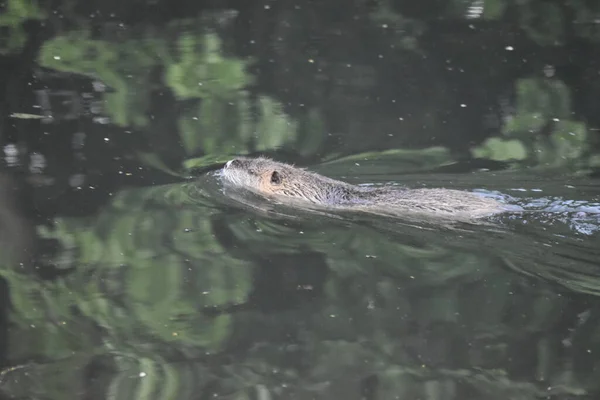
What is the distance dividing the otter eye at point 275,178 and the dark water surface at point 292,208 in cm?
16

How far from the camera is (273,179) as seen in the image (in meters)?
6.29

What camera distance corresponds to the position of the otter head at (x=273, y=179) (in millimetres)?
6148


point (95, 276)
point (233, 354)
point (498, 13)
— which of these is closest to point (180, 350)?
point (233, 354)

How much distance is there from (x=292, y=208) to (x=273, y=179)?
25 centimetres

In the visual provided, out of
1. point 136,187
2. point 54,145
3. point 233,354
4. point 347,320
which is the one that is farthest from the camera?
point 54,145

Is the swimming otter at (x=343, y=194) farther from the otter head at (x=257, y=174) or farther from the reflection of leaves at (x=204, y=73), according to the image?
the reflection of leaves at (x=204, y=73)

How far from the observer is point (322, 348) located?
440 cm

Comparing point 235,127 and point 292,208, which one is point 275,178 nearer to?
point 292,208

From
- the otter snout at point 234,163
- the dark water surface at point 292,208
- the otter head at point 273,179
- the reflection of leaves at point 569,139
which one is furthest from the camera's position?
the reflection of leaves at point 569,139

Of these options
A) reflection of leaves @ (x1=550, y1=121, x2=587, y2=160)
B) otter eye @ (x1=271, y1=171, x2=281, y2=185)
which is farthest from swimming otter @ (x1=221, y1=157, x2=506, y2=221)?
reflection of leaves @ (x1=550, y1=121, x2=587, y2=160)

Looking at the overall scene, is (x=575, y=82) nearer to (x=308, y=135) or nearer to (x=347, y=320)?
(x=308, y=135)

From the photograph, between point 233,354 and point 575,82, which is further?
point 575,82

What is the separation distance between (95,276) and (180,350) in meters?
0.91

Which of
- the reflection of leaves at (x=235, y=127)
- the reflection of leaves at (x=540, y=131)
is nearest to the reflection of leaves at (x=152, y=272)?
the reflection of leaves at (x=235, y=127)
